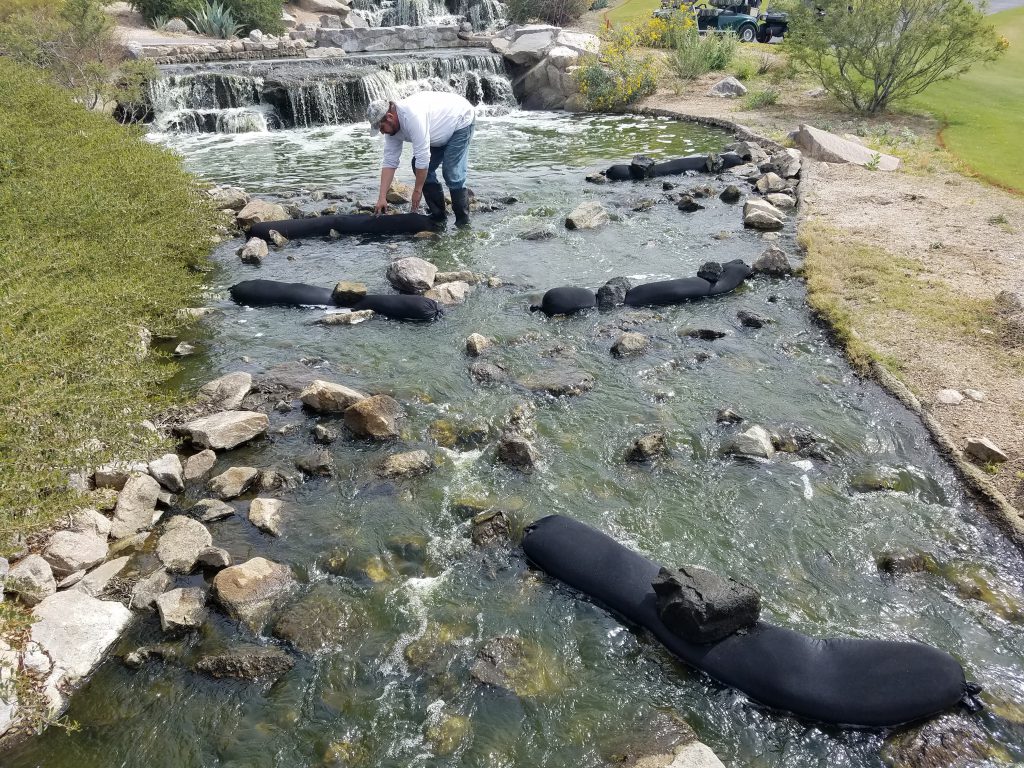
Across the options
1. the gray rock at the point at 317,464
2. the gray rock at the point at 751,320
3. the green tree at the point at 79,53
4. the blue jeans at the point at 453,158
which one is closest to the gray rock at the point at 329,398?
the gray rock at the point at 317,464

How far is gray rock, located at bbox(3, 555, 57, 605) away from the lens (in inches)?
155

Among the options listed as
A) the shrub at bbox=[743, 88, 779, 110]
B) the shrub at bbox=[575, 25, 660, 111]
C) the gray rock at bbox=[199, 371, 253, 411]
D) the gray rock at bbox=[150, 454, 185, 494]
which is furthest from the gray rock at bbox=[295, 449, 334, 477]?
the shrub at bbox=[575, 25, 660, 111]

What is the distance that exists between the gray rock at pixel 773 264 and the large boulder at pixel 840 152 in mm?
6246

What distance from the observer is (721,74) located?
24.1 m

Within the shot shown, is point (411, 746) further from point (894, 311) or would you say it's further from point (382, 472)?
point (894, 311)

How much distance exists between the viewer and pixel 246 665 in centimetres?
380

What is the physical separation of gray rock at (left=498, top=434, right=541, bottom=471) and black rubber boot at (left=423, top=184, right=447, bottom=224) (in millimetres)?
6499

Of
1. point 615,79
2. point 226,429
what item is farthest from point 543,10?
point 226,429

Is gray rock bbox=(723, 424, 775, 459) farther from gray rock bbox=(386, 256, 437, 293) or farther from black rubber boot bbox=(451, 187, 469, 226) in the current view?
black rubber boot bbox=(451, 187, 469, 226)

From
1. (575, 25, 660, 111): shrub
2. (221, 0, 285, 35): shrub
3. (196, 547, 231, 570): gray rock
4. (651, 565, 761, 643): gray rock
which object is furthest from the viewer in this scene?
(221, 0, 285, 35): shrub

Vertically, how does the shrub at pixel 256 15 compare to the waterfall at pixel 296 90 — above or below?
above

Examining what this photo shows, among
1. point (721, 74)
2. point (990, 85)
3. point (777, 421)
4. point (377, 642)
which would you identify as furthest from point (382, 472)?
point (721, 74)

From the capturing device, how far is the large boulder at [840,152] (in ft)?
45.0

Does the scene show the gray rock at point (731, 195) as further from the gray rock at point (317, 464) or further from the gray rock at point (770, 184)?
the gray rock at point (317, 464)
